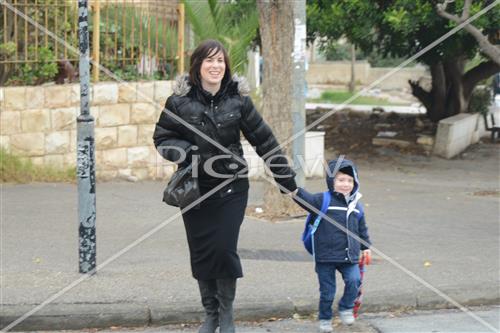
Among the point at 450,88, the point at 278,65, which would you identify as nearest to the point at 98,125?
the point at 278,65

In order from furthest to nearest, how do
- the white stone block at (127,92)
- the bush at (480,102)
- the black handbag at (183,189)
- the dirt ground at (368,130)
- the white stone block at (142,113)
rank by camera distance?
the bush at (480,102) < the dirt ground at (368,130) < the white stone block at (142,113) < the white stone block at (127,92) < the black handbag at (183,189)

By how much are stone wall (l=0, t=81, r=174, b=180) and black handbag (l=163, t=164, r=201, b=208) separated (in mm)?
5744

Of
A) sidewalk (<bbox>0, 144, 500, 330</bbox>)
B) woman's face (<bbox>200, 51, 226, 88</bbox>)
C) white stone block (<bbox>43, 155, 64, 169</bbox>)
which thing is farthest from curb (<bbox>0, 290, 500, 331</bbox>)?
white stone block (<bbox>43, 155, 64, 169</bbox>)

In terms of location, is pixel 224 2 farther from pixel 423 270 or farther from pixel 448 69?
pixel 423 270

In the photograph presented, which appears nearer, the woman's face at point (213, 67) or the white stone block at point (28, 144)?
the woman's face at point (213, 67)

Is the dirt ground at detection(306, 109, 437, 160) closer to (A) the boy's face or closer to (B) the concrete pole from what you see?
(B) the concrete pole

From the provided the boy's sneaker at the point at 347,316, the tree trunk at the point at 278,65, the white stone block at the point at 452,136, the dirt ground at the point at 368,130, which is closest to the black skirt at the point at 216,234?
the boy's sneaker at the point at 347,316

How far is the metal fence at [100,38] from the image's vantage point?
Result: 431 inches

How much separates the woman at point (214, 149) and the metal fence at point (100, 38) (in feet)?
18.9

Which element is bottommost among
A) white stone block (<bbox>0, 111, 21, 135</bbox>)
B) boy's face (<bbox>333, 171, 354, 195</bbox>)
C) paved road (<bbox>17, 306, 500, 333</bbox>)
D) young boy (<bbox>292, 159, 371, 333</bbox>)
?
paved road (<bbox>17, 306, 500, 333</bbox>)

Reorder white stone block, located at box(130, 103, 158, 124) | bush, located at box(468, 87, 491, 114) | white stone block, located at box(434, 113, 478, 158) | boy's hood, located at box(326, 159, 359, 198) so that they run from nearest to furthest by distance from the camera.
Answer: boy's hood, located at box(326, 159, 359, 198) → white stone block, located at box(130, 103, 158, 124) → white stone block, located at box(434, 113, 478, 158) → bush, located at box(468, 87, 491, 114)

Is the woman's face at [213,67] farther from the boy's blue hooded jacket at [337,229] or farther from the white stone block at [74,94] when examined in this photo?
the white stone block at [74,94]

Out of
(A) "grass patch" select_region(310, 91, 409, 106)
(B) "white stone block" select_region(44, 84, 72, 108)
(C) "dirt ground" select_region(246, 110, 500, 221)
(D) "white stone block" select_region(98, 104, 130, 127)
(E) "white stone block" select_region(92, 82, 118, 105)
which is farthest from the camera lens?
(A) "grass patch" select_region(310, 91, 409, 106)

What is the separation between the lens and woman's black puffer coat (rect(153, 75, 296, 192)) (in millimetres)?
5340
